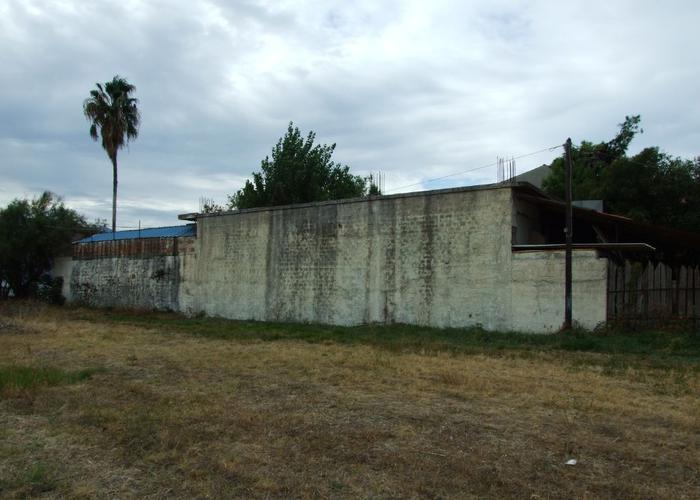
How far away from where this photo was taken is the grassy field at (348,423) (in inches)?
180

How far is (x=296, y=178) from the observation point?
107ft

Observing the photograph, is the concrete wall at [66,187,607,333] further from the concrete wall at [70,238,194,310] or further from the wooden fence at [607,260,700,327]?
the wooden fence at [607,260,700,327]

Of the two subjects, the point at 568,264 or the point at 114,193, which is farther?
the point at 114,193

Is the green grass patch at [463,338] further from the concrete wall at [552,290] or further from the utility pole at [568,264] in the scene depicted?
the concrete wall at [552,290]

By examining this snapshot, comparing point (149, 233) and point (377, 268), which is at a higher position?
point (149, 233)

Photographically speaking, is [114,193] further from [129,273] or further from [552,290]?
[552,290]

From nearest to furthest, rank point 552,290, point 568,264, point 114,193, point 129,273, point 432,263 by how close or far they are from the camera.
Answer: point 568,264 < point 552,290 < point 432,263 < point 129,273 < point 114,193

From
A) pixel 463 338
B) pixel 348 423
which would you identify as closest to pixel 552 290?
pixel 463 338

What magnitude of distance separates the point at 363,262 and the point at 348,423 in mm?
13182

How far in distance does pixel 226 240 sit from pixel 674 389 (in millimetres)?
18236

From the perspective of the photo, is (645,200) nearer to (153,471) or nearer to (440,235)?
(440,235)

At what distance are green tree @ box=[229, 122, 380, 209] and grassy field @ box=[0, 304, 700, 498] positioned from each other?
2110 centimetres

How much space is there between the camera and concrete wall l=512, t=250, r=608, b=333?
50.1ft

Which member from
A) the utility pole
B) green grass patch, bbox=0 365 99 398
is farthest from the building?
green grass patch, bbox=0 365 99 398
